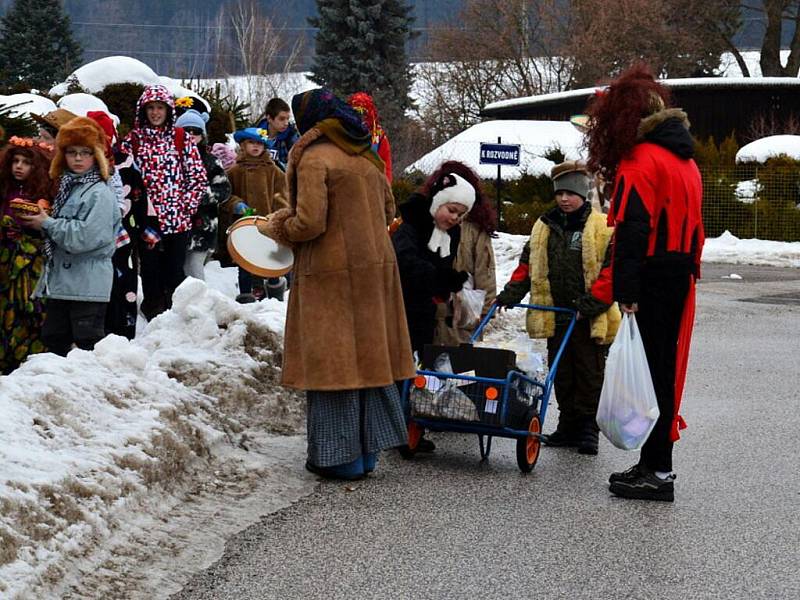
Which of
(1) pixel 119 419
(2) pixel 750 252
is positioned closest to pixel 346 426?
(1) pixel 119 419

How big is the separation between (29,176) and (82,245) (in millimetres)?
952

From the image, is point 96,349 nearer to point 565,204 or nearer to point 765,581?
point 565,204

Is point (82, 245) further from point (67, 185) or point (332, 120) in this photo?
point (332, 120)

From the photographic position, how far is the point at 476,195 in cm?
792

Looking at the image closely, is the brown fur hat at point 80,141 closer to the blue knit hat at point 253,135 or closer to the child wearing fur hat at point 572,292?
the child wearing fur hat at point 572,292

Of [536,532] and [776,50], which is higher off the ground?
[776,50]

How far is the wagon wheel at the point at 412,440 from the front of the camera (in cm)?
731

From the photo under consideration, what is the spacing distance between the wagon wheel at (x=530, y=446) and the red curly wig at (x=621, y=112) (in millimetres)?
1421

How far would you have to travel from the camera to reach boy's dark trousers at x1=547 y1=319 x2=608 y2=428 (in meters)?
7.88

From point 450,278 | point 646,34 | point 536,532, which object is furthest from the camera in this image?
point 646,34

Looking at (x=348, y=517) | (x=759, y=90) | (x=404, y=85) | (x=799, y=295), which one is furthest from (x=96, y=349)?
(x=404, y=85)

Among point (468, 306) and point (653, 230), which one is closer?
point (653, 230)

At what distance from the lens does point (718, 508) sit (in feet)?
21.0

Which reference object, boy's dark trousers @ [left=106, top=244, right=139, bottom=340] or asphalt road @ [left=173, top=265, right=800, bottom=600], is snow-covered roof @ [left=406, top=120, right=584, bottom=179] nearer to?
boy's dark trousers @ [left=106, top=244, right=139, bottom=340]
